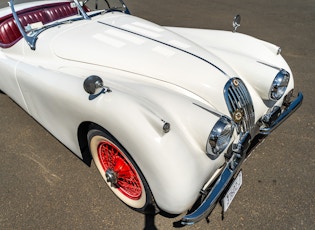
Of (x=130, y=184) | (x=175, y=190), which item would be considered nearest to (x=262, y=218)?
(x=175, y=190)

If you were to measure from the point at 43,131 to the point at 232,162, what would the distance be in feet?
7.52

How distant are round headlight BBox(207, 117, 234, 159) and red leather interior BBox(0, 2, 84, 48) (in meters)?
2.54

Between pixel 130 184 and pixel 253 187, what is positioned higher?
pixel 130 184

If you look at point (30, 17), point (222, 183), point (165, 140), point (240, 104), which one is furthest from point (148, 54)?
point (30, 17)

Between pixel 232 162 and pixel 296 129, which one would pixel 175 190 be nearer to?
pixel 232 162

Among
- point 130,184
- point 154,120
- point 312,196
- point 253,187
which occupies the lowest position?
point 312,196

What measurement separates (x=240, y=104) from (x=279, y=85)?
47 cm

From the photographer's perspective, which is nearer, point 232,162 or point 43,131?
point 232,162

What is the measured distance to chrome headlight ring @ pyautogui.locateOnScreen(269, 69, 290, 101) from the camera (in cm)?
241

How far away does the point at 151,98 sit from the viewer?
77.8 inches

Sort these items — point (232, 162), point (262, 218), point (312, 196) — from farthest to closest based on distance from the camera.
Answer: point (312, 196)
point (262, 218)
point (232, 162)

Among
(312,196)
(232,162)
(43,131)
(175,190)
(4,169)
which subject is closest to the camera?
(175,190)

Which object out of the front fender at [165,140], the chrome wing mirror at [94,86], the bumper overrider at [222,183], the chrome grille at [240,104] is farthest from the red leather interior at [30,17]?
the bumper overrider at [222,183]

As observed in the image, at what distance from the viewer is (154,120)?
5.70 ft
